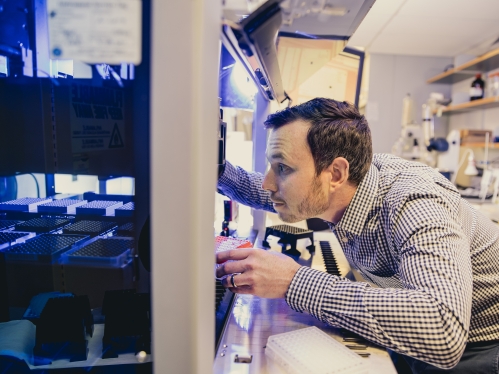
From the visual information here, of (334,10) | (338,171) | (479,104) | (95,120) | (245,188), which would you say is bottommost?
(245,188)

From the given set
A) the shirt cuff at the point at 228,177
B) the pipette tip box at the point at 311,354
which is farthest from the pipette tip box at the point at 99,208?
the shirt cuff at the point at 228,177

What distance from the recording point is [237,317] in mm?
802

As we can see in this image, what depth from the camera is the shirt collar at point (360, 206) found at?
37.1 inches

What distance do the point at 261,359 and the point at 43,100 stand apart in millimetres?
608

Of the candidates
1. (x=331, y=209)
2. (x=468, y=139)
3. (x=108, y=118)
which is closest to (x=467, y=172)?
(x=468, y=139)

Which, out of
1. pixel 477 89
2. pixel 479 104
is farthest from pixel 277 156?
pixel 477 89

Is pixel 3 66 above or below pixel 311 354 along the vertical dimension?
above

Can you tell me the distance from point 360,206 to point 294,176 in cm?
20

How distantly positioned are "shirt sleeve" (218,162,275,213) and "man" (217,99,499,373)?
1.08ft

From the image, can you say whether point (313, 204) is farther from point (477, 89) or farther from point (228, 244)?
point (477, 89)

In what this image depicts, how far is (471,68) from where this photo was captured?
11.5 feet

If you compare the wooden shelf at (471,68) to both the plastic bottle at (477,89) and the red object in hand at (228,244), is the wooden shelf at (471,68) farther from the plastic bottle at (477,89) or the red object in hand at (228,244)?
the red object in hand at (228,244)

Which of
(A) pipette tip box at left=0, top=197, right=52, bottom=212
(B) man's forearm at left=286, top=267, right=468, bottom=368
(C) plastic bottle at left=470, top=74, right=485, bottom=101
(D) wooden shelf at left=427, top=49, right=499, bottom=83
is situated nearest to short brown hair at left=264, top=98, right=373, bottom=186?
(B) man's forearm at left=286, top=267, right=468, bottom=368

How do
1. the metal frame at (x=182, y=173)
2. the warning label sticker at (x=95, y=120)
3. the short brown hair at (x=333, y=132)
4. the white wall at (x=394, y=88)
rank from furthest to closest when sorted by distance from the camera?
the white wall at (x=394, y=88) < the short brown hair at (x=333, y=132) < the warning label sticker at (x=95, y=120) < the metal frame at (x=182, y=173)
